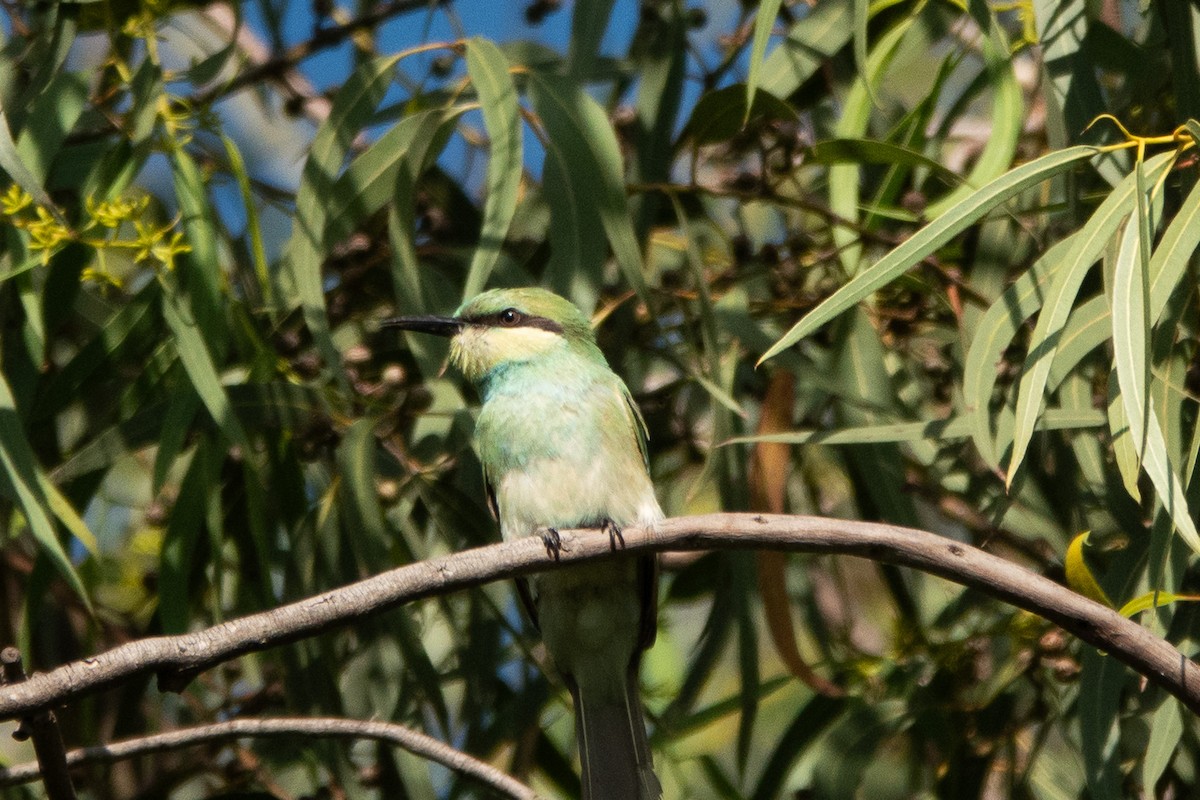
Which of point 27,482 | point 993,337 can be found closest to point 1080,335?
point 993,337

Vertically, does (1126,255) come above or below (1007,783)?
above

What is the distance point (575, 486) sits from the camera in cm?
287

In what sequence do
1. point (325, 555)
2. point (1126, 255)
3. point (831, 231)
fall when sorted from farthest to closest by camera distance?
point (831, 231), point (325, 555), point (1126, 255)

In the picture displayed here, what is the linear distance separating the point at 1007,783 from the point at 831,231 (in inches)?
47.1

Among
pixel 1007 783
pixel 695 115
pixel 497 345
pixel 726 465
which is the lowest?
pixel 1007 783

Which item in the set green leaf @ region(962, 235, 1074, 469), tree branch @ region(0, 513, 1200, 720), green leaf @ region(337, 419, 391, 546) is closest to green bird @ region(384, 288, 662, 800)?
green leaf @ region(337, 419, 391, 546)

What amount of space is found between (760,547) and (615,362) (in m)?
1.35

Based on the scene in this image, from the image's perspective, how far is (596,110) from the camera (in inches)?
113

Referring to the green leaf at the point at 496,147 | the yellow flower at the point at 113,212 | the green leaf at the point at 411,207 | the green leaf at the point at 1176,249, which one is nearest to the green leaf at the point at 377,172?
the green leaf at the point at 411,207

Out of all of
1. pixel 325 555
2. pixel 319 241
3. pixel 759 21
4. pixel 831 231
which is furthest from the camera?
pixel 831 231

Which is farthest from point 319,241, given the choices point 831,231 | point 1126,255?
point 1126,255

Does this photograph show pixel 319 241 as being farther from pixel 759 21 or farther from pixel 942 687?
pixel 942 687

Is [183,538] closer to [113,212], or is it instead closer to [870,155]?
[113,212]

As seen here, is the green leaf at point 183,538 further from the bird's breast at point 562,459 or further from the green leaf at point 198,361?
the bird's breast at point 562,459
